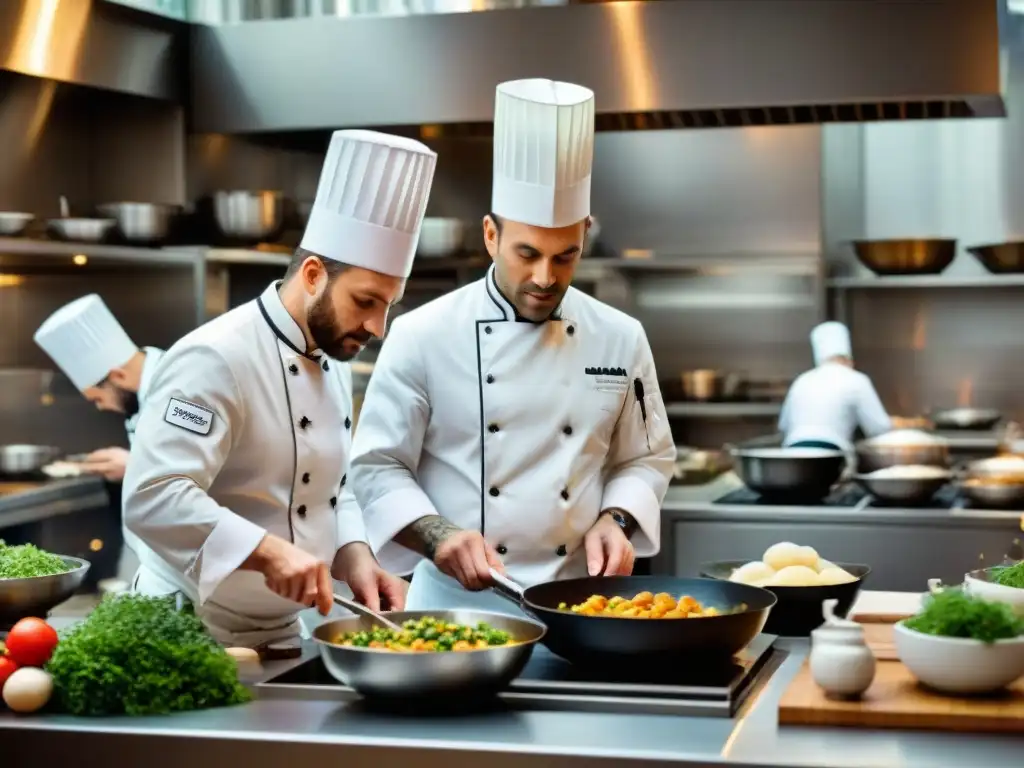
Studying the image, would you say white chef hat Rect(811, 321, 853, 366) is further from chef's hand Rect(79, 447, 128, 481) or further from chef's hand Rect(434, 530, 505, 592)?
chef's hand Rect(434, 530, 505, 592)

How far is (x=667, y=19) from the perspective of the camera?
388 centimetres

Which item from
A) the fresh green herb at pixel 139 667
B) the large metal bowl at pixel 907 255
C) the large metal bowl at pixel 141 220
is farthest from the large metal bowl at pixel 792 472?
the fresh green herb at pixel 139 667

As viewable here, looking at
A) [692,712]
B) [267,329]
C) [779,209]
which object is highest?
[779,209]

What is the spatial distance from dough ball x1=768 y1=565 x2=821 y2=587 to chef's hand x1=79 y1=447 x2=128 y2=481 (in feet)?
9.22

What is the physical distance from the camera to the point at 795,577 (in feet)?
8.02

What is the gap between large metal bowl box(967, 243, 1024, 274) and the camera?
593cm

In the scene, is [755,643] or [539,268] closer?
[755,643]

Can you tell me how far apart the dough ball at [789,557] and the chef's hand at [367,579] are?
26.3 inches

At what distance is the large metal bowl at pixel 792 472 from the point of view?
458 cm

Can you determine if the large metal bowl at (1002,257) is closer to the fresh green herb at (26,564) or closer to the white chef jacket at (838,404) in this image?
the white chef jacket at (838,404)

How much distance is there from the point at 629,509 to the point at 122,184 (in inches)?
116

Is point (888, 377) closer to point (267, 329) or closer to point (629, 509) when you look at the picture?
point (629, 509)

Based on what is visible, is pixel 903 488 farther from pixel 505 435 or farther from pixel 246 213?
pixel 246 213

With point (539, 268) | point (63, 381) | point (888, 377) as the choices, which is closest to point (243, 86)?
point (63, 381)
